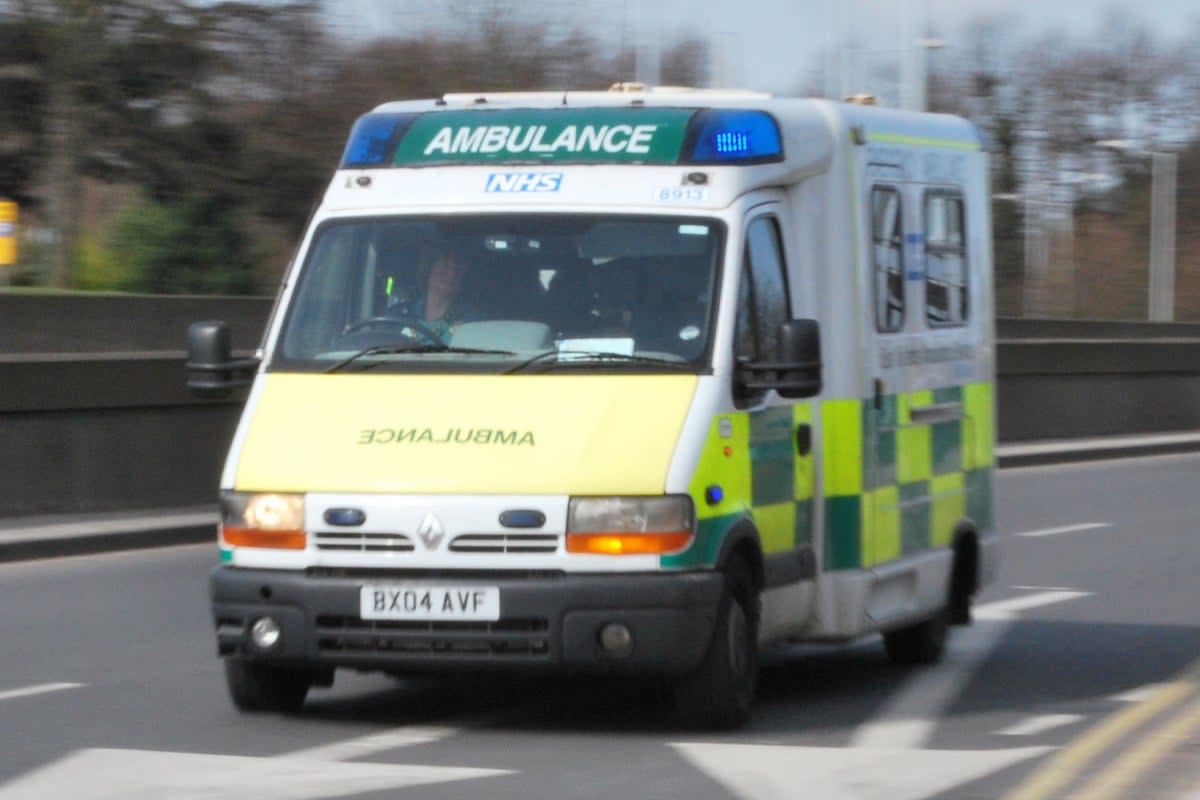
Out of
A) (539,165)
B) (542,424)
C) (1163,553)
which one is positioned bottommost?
(1163,553)

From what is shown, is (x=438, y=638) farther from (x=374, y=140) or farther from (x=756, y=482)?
(x=374, y=140)

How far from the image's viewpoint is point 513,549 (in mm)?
8375

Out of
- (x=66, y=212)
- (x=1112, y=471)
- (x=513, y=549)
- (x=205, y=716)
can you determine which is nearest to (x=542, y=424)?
(x=513, y=549)

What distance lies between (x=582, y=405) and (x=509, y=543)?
1.92ft

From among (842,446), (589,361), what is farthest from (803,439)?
(589,361)

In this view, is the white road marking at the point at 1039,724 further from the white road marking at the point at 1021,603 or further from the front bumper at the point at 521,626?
the white road marking at the point at 1021,603

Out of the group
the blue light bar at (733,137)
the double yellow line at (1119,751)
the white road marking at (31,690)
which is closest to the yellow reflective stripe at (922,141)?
the blue light bar at (733,137)

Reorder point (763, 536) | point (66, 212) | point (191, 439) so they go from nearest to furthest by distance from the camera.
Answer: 1. point (763, 536)
2. point (191, 439)
3. point (66, 212)

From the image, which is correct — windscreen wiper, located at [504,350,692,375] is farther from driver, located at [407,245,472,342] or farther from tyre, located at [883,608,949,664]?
tyre, located at [883,608,949,664]

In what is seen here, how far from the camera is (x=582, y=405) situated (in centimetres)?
866

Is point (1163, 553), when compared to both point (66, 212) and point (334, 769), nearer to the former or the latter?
point (334, 769)

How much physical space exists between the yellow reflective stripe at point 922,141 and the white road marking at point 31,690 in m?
3.92

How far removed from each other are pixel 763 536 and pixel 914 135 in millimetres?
2789

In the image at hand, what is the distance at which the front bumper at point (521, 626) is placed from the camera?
8.34 meters
